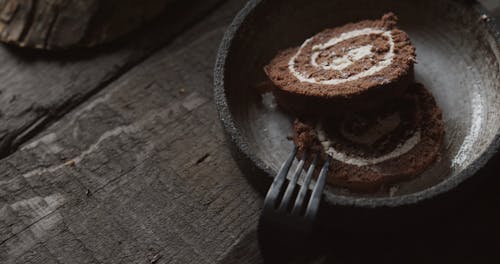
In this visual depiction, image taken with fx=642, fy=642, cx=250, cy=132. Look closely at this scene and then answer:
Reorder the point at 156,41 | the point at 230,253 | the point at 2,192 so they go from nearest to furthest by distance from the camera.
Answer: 1. the point at 230,253
2. the point at 2,192
3. the point at 156,41

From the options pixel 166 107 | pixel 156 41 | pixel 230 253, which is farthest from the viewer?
pixel 156 41

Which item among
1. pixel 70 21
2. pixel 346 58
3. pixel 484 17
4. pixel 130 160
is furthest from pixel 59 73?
pixel 484 17

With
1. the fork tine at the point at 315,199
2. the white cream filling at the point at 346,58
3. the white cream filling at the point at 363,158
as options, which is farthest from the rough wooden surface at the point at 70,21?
the fork tine at the point at 315,199

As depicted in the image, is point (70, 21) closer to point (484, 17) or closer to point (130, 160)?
point (130, 160)

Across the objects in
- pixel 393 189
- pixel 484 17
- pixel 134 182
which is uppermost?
pixel 484 17

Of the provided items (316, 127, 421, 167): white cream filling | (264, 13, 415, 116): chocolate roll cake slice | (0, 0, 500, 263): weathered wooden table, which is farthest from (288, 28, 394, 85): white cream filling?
(0, 0, 500, 263): weathered wooden table

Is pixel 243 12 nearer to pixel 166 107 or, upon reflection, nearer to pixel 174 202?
pixel 166 107

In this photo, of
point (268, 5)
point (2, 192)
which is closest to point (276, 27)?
point (268, 5)
